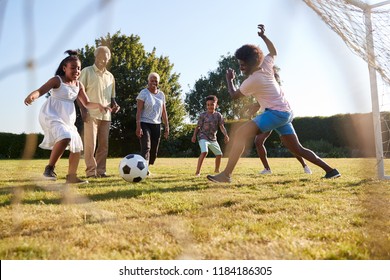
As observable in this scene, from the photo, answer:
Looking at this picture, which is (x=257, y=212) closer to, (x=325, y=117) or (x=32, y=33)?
(x=32, y=33)

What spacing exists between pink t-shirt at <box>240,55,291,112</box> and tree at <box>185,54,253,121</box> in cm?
788

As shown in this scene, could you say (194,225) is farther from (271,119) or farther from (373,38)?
(373,38)

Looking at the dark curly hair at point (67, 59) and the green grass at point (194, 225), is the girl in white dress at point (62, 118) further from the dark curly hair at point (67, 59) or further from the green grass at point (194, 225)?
the green grass at point (194, 225)

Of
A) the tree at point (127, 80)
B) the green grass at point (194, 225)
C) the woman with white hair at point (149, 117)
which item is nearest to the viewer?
the green grass at point (194, 225)

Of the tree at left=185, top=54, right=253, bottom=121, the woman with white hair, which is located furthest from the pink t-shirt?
the tree at left=185, top=54, right=253, bottom=121

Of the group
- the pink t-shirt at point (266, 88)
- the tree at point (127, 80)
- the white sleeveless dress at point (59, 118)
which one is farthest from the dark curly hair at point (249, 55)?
the tree at point (127, 80)

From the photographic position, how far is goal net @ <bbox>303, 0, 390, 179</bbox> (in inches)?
125

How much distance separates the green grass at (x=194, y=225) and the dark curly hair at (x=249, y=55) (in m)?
1.35

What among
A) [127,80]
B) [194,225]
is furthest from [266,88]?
[127,80]

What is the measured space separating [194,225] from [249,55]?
2252 millimetres

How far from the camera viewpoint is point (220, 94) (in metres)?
16.0

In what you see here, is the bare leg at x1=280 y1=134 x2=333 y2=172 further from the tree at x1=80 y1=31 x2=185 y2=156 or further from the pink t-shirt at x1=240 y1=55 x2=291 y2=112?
the tree at x1=80 y1=31 x2=185 y2=156

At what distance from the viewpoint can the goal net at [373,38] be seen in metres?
3.17
